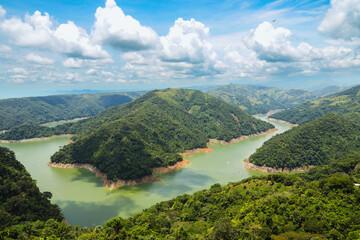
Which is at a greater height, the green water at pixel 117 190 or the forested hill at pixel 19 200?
the forested hill at pixel 19 200

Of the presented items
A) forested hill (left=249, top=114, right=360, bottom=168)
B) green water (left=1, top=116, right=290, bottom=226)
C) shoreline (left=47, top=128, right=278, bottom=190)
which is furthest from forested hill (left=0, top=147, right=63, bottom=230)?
forested hill (left=249, top=114, right=360, bottom=168)

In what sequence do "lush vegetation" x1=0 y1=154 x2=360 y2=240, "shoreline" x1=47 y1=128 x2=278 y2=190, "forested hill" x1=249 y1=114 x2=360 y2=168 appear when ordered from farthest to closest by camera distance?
"forested hill" x1=249 y1=114 x2=360 y2=168, "shoreline" x1=47 y1=128 x2=278 y2=190, "lush vegetation" x1=0 y1=154 x2=360 y2=240

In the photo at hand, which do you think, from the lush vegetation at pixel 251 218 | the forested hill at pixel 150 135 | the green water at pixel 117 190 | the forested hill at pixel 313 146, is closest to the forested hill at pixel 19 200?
the lush vegetation at pixel 251 218

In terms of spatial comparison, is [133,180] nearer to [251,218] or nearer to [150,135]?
[150,135]

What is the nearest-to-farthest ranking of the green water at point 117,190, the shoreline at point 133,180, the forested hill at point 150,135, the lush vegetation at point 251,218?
the lush vegetation at point 251,218
the green water at point 117,190
the shoreline at point 133,180
the forested hill at point 150,135

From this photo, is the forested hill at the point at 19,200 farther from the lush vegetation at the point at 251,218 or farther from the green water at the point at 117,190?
the green water at the point at 117,190

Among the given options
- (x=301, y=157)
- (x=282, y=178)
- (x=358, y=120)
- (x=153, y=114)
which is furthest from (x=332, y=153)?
(x=153, y=114)

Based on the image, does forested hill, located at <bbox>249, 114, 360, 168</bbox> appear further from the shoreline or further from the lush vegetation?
the lush vegetation
